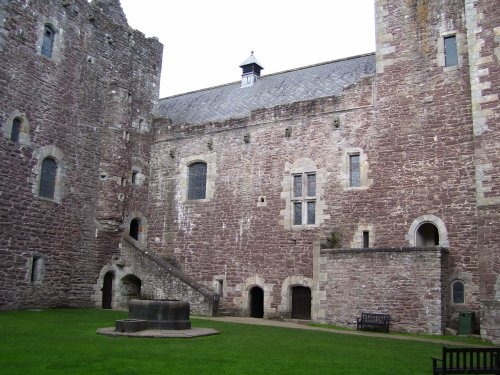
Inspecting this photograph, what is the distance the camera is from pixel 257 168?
73.7 feet

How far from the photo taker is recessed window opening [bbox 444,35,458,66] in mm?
18969

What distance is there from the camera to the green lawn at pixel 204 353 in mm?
8500

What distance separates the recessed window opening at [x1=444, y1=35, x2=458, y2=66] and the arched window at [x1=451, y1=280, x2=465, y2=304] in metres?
7.51

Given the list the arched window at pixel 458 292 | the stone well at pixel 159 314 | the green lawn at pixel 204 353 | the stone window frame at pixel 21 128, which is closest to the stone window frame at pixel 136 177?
the stone window frame at pixel 21 128

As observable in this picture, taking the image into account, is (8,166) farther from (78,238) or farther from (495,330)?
(495,330)

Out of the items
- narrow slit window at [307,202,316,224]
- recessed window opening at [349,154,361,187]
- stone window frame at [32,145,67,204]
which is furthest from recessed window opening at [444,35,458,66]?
stone window frame at [32,145,67,204]

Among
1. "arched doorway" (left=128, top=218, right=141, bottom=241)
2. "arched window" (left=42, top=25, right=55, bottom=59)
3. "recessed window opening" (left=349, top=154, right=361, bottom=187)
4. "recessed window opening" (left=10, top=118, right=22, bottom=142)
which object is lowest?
"arched doorway" (left=128, top=218, right=141, bottom=241)

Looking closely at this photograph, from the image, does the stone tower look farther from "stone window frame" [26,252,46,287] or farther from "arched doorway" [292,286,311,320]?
"stone window frame" [26,252,46,287]

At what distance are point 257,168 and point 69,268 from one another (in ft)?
27.4

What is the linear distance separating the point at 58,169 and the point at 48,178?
0.57 metres

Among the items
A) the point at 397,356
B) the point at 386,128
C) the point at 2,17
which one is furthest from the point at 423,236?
the point at 2,17

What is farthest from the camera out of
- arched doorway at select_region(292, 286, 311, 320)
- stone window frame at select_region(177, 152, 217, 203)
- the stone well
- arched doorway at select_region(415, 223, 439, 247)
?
stone window frame at select_region(177, 152, 217, 203)

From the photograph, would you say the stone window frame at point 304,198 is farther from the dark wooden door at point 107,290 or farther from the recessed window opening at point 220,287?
the dark wooden door at point 107,290

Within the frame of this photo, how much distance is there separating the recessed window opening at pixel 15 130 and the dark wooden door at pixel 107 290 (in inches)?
266
